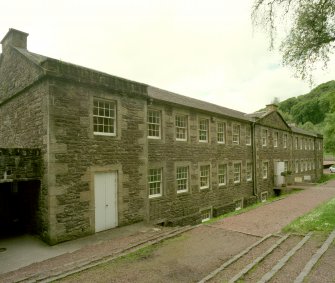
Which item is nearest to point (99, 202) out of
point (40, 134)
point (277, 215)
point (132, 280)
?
point (40, 134)

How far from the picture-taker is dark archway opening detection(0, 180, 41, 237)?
10484 mm

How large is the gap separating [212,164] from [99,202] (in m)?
9.94

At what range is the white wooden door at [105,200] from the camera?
34.6 feet

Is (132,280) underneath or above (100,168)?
underneath

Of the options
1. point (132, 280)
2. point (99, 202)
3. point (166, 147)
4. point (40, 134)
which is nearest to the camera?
point (132, 280)

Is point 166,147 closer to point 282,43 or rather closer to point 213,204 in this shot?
point 213,204

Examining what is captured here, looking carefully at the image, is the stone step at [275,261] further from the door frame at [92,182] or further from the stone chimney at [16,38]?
the stone chimney at [16,38]

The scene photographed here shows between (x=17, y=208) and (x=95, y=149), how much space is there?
462cm

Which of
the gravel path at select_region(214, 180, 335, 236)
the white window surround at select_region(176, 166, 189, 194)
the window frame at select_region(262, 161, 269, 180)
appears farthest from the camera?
the window frame at select_region(262, 161, 269, 180)

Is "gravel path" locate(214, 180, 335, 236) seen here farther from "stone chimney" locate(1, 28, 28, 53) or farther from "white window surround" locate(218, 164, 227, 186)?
"stone chimney" locate(1, 28, 28, 53)

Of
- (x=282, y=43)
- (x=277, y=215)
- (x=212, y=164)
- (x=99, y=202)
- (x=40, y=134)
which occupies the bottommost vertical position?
(x=277, y=215)

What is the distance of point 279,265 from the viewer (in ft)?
22.1

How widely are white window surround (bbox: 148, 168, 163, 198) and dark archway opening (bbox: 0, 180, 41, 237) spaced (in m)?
5.65

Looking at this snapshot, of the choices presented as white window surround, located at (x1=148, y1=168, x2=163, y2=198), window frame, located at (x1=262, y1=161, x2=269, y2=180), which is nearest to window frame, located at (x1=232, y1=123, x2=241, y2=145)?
window frame, located at (x1=262, y1=161, x2=269, y2=180)
